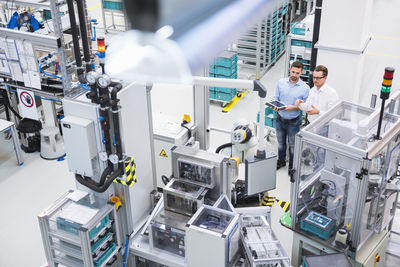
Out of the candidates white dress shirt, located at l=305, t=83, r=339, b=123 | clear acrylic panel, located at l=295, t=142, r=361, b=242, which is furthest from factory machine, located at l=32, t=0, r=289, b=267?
white dress shirt, located at l=305, t=83, r=339, b=123

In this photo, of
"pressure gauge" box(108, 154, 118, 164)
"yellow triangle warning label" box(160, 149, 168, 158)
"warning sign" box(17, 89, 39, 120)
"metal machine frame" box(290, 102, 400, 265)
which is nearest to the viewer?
"metal machine frame" box(290, 102, 400, 265)

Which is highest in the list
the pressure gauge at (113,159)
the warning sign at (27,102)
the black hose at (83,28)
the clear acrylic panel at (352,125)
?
the black hose at (83,28)

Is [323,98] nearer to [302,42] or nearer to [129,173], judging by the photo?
[302,42]

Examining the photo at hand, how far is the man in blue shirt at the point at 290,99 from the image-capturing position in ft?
19.5

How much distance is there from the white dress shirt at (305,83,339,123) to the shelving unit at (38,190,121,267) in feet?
9.83

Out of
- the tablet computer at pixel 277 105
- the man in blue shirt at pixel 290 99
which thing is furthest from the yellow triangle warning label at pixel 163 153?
the man in blue shirt at pixel 290 99

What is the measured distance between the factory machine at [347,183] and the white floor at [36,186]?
94 centimetres

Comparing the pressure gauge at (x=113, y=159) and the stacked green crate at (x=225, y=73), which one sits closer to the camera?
the pressure gauge at (x=113, y=159)

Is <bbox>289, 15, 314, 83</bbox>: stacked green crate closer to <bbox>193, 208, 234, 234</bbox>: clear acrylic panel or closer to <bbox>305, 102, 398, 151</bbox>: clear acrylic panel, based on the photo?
<bbox>305, 102, 398, 151</bbox>: clear acrylic panel

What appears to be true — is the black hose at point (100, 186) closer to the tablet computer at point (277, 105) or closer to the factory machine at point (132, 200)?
the factory machine at point (132, 200)

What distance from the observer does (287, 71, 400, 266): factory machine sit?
3783 millimetres

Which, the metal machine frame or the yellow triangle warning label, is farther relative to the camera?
the yellow triangle warning label

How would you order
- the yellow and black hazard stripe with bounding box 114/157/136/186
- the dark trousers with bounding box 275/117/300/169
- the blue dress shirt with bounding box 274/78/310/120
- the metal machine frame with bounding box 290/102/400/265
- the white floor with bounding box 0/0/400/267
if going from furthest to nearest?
the dark trousers with bounding box 275/117/300/169, the blue dress shirt with bounding box 274/78/310/120, the white floor with bounding box 0/0/400/267, the yellow and black hazard stripe with bounding box 114/157/136/186, the metal machine frame with bounding box 290/102/400/265

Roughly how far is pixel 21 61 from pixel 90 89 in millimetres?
2562
